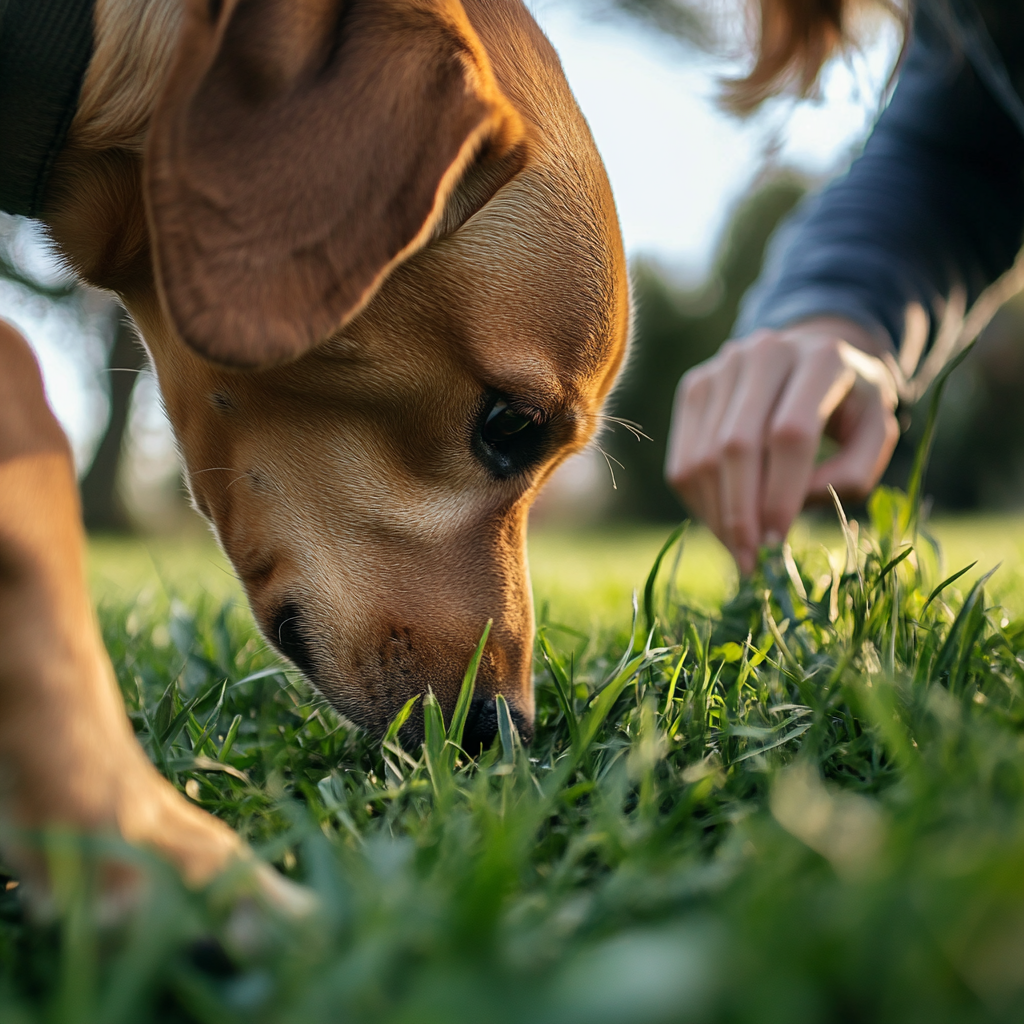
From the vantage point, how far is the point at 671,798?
0.92 metres

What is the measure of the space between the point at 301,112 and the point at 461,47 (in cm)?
30

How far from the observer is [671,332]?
53.6 feet

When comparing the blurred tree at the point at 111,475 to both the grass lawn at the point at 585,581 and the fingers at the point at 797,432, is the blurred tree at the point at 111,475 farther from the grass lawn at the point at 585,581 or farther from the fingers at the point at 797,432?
the fingers at the point at 797,432

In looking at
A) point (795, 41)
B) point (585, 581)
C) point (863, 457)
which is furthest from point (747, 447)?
point (585, 581)

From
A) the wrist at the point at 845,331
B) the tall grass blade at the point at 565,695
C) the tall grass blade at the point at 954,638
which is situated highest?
the wrist at the point at 845,331

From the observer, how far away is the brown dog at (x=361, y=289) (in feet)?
3.96

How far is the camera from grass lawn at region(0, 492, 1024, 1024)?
440 millimetres

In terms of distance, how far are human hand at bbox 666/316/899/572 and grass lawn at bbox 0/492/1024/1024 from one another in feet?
1.83

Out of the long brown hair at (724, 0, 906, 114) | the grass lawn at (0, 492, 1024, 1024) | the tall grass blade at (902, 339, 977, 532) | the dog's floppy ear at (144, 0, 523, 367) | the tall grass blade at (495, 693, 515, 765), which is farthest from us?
the long brown hair at (724, 0, 906, 114)

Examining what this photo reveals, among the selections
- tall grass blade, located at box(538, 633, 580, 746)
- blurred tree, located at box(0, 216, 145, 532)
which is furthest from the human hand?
blurred tree, located at box(0, 216, 145, 532)

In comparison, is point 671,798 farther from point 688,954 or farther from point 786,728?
point 688,954

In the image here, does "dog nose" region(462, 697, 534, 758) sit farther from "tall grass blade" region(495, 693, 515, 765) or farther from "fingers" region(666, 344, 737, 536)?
"fingers" region(666, 344, 737, 536)

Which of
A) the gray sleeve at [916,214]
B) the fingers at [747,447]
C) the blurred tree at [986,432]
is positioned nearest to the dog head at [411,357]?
the fingers at [747,447]

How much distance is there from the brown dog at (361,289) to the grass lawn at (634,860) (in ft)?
0.97
